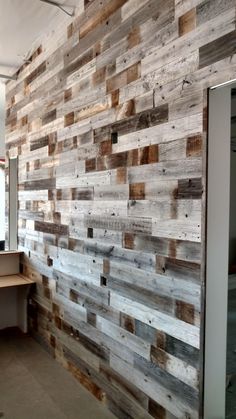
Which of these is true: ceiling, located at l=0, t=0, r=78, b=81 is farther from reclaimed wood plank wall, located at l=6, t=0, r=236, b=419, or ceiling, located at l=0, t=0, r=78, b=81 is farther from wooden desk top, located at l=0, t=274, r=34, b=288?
wooden desk top, located at l=0, t=274, r=34, b=288

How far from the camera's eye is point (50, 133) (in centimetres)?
351

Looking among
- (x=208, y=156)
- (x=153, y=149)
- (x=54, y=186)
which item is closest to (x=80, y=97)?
(x=54, y=186)

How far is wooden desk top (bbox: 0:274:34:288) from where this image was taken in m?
3.87

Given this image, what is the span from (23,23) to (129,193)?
2203 millimetres

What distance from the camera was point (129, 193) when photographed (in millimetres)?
2379

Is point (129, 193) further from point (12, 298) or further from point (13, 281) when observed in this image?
point (12, 298)

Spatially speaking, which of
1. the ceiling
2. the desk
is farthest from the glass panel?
the desk

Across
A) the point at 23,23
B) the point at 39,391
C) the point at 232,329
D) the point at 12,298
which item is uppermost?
the point at 23,23

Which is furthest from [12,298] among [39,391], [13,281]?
[39,391]

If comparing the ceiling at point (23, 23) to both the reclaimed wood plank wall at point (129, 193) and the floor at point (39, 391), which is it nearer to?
the reclaimed wood plank wall at point (129, 193)

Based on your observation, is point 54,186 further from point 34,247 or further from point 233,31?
point 233,31

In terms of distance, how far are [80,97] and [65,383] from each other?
2.55 meters

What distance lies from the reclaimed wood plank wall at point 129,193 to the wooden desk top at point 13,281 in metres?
0.35

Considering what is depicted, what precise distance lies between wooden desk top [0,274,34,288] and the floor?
28.0 inches
